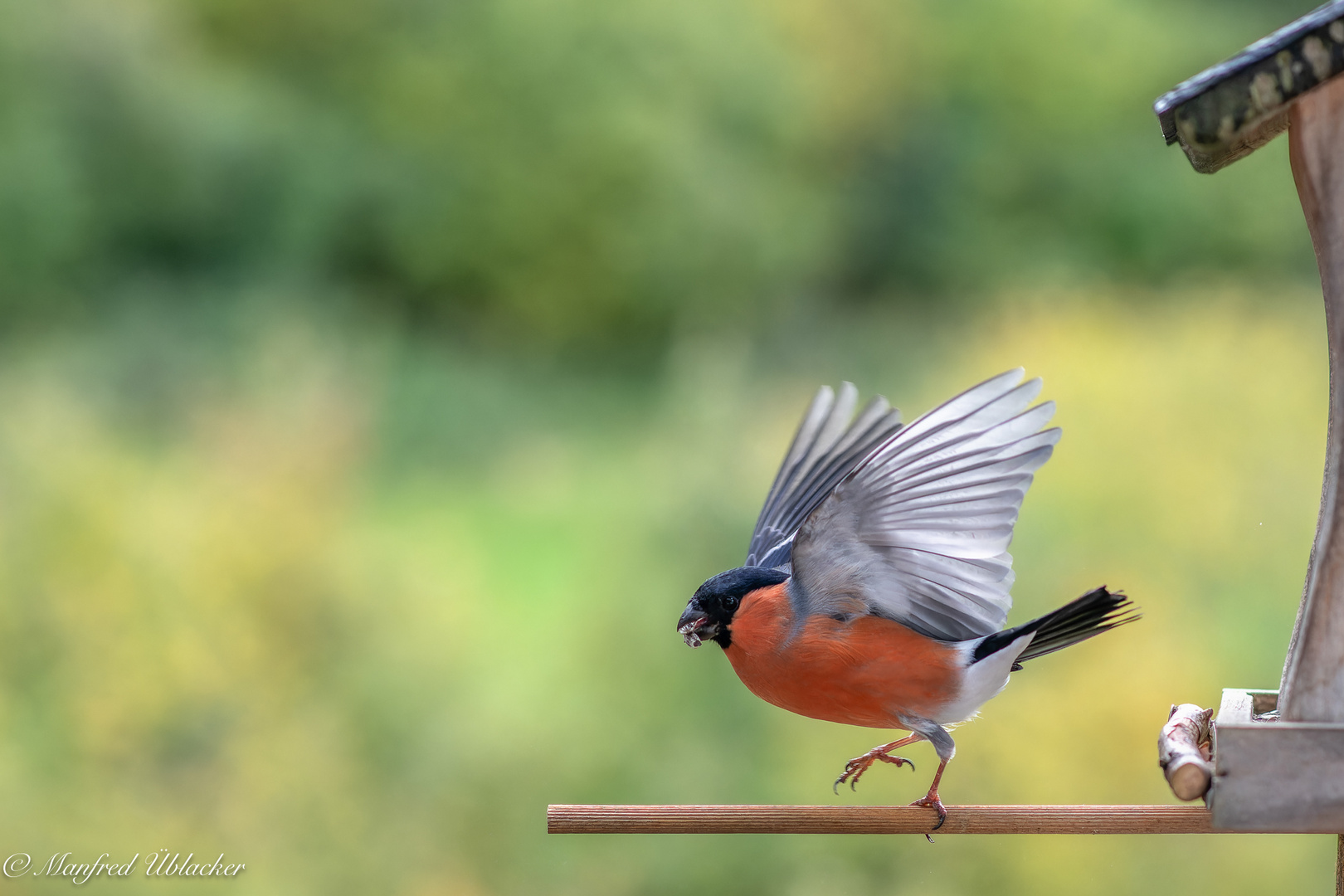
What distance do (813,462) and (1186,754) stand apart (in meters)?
0.77

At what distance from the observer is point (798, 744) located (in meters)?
3.44

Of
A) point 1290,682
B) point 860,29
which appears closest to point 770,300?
point 860,29

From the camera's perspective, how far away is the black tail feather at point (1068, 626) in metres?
1.56

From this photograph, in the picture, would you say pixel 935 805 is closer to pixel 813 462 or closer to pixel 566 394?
pixel 813 462

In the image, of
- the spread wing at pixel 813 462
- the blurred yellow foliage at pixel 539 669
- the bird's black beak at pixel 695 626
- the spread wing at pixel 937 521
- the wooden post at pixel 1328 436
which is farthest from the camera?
the blurred yellow foliage at pixel 539 669

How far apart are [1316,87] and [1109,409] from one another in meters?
3.86

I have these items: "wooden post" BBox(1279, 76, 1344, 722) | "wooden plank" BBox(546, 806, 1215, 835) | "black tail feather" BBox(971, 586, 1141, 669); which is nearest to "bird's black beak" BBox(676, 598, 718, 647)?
"wooden plank" BBox(546, 806, 1215, 835)

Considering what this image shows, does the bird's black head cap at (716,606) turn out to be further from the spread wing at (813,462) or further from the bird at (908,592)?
the spread wing at (813,462)

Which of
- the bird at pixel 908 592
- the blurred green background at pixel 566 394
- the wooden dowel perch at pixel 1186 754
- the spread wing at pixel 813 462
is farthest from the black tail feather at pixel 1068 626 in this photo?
the blurred green background at pixel 566 394

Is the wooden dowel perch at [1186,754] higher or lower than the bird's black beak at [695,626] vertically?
higher

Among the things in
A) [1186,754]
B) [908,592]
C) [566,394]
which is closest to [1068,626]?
[908,592]

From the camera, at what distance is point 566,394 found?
8898 mm

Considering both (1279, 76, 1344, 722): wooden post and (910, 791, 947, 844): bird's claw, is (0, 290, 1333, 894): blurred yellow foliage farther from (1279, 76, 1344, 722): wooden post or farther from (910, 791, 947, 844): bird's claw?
(1279, 76, 1344, 722): wooden post

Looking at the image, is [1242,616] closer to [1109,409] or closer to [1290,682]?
[1109,409]
